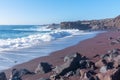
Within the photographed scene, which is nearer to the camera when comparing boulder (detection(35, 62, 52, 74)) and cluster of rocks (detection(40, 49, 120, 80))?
cluster of rocks (detection(40, 49, 120, 80))

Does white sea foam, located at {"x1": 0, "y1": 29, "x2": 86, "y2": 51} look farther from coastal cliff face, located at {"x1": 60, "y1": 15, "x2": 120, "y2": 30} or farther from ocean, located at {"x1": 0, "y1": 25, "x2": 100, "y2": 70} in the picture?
coastal cliff face, located at {"x1": 60, "y1": 15, "x2": 120, "y2": 30}

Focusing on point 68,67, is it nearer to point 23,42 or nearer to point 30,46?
point 30,46

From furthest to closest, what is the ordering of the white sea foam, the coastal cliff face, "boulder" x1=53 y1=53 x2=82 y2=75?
the coastal cliff face
the white sea foam
"boulder" x1=53 y1=53 x2=82 y2=75

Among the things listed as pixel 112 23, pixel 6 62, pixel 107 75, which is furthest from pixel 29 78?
pixel 112 23

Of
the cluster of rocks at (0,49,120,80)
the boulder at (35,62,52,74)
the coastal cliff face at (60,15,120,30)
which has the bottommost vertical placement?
the coastal cliff face at (60,15,120,30)

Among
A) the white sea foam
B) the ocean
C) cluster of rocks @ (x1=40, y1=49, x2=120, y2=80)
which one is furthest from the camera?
the white sea foam

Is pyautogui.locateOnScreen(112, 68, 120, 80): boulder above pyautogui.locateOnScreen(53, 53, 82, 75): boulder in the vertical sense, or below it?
above

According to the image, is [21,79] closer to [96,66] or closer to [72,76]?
[72,76]

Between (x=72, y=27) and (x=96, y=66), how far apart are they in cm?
7654

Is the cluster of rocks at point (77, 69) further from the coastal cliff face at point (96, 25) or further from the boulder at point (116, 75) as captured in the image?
the coastal cliff face at point (96, 25)

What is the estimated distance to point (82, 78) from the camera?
1055cm

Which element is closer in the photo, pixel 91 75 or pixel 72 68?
Result: pixel 91 75

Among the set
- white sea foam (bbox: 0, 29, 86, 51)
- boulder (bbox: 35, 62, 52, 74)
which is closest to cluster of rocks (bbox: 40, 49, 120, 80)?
boulder (bbox: 35, 62, 52, 74)

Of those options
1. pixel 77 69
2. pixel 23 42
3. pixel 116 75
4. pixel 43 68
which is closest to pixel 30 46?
pixel 23 42
